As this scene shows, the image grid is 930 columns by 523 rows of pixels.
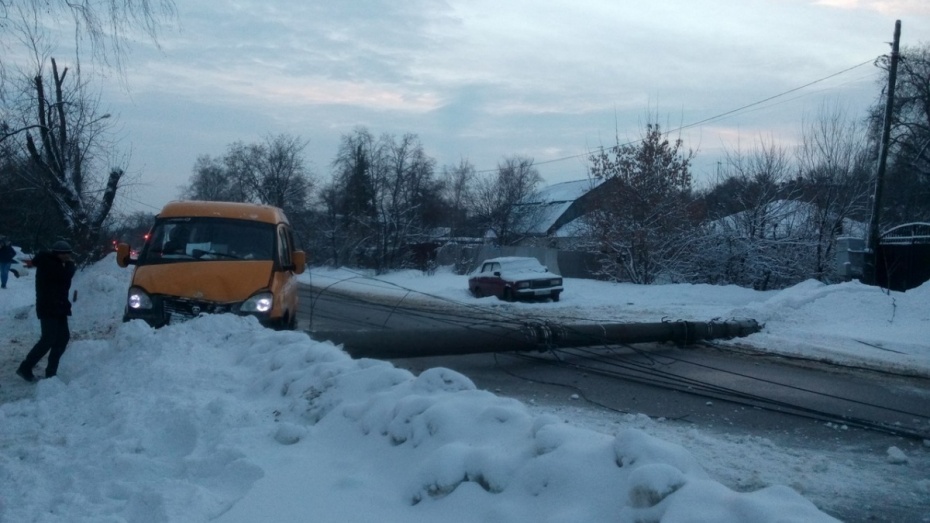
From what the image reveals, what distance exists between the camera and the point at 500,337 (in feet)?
37.8

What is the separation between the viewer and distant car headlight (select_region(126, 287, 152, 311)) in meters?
10.0

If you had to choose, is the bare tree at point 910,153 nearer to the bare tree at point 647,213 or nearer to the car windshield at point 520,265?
the bare tree at point 647,213

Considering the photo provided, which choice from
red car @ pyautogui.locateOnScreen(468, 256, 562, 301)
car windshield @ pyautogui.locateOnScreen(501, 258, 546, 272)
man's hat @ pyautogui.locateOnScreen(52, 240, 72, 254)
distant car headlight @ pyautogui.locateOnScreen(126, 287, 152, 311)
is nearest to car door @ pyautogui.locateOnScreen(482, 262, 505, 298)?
red car @ pyautogui.locateOnScreen(468, 256, 562, 301)

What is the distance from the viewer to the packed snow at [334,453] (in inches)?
156

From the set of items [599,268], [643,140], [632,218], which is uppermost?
[643,140]

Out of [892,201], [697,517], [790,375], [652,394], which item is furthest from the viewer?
[892,201]

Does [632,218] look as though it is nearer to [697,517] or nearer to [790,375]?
[790,375]

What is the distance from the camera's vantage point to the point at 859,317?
17.2 meters

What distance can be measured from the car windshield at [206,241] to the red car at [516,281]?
578 inches

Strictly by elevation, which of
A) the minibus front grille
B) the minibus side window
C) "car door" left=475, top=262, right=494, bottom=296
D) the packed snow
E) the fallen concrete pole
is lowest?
"car door" left=475, top=262, right=494, bottom=296

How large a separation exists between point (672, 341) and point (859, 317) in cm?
597

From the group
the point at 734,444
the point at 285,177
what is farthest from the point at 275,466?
the point at 285,177

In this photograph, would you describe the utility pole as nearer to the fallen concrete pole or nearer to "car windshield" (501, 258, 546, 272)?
"car windshield" (501, 258, 546, 272)

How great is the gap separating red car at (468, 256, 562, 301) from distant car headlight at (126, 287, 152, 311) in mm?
16076
